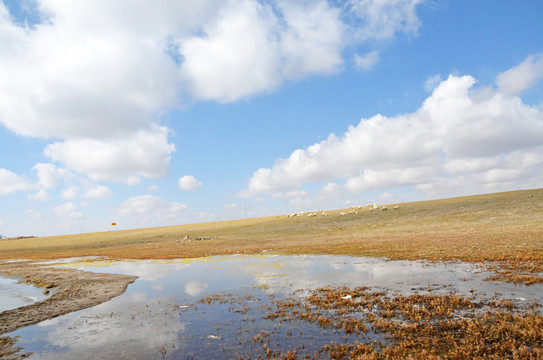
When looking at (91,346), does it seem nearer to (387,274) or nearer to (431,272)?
(387,274)

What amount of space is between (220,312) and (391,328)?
980cm

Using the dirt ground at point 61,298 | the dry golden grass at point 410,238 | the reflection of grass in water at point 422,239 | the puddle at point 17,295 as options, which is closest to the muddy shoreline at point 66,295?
the dirt ground at point 61,298

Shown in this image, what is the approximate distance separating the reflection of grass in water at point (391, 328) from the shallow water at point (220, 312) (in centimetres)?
14

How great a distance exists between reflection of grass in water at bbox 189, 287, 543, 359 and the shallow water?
5.5 inches

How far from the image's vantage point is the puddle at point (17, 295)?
2409 centimetres

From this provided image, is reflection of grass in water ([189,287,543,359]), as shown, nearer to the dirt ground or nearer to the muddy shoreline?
the dirt ground

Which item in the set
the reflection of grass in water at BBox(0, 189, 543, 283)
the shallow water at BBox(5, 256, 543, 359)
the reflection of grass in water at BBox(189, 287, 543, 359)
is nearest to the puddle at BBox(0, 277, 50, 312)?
the shallow water at BBox(5, 256, 543, 359)

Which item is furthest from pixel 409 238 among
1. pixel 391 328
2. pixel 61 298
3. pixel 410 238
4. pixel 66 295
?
pixel 61 298

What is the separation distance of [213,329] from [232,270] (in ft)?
62.7

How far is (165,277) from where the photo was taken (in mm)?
32906

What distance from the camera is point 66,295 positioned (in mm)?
25859

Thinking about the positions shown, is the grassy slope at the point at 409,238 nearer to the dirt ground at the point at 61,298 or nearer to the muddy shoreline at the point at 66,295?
the muddy shoreline at the point at 66,295

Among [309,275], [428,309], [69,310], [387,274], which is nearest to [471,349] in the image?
[428,309]

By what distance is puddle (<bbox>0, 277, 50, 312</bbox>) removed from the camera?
24.1 meters
